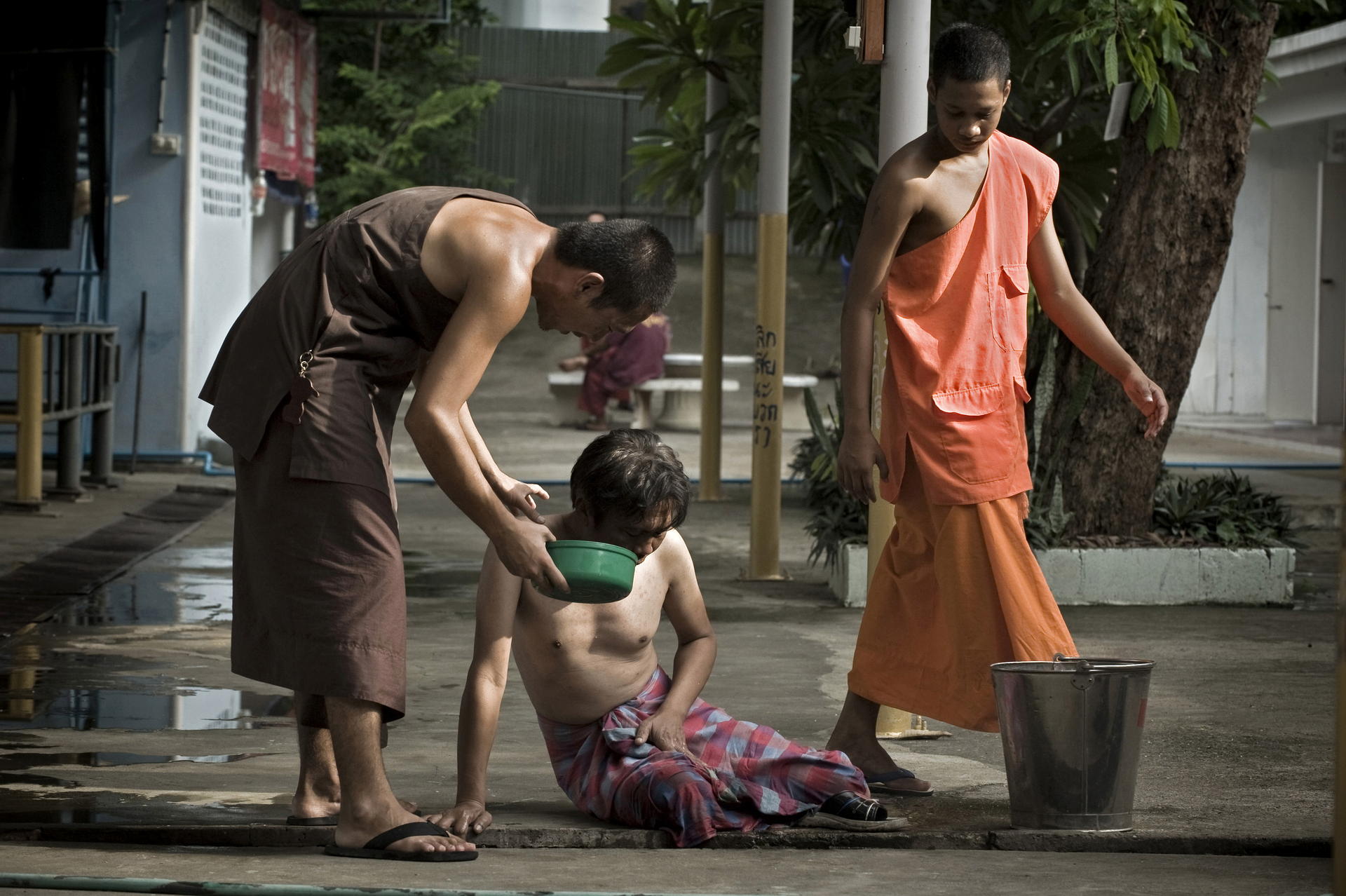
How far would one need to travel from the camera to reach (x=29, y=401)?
10.1 meters

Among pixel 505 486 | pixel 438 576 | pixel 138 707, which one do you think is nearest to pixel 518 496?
pixel 505 486

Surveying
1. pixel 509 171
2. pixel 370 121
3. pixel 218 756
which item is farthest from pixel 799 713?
pixel 509 171

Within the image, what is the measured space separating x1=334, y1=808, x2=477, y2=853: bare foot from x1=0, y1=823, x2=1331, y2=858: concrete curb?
0.49 ft

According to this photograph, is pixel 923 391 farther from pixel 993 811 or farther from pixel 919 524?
pixel 993 811

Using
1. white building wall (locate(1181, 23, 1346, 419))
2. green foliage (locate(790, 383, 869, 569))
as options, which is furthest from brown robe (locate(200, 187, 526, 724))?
white building wall (locate(1181, 23, 1346, 419))

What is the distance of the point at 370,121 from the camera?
26.5 metres

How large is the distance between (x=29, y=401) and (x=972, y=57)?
7.29 m

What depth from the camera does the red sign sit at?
15.4 metres

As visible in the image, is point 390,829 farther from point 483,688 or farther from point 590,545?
point 590,545

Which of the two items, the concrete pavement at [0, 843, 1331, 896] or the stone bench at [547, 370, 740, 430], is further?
the stone bench at [547, 370, 740, 430]

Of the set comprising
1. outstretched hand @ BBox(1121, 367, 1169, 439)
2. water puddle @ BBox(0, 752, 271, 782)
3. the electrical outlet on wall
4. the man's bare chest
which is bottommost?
water puddle @ BBox(0, 752, 271, 782)

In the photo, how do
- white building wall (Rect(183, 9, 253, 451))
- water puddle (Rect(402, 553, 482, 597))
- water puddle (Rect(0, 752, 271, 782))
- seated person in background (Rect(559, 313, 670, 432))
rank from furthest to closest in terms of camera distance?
seated person in background (Rect(559, 313, 670, 432)) < white building wall (Rect(183, 9, 253, 451)) < water puddle (Rect(402, 553, 482, 597)) < water puddle (Rect(0, 752, 271, 782))

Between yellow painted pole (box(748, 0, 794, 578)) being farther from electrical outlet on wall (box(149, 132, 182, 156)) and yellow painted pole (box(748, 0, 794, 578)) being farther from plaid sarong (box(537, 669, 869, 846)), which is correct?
electrical outlet on wall (box(149, 132, 182, 156))

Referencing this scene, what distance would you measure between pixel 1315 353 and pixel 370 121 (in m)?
14.1
